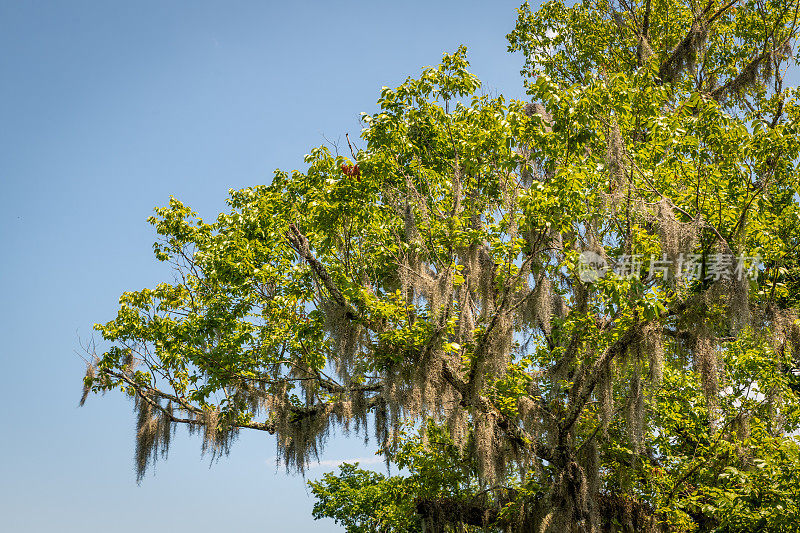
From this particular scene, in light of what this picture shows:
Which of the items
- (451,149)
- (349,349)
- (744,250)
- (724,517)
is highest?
(451,149)

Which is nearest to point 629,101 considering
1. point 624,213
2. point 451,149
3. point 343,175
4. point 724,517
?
point 624,213

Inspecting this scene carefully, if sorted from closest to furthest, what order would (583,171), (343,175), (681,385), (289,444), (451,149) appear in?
(583,171) < (343,175) < (451,149) < (289,444) < (681,385)

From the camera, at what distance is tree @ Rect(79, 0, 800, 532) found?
29.4 ft

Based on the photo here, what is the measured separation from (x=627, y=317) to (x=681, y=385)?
4.30 meters

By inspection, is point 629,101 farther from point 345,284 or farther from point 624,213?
point 345,284

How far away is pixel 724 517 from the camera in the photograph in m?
9.34

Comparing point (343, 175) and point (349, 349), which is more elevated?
point (343, 175)

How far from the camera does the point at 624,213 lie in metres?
10.2

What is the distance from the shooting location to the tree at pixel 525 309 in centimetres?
896

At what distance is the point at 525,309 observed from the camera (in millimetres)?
9117

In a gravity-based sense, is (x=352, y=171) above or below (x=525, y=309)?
above

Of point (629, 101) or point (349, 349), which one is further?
point (629, 101)

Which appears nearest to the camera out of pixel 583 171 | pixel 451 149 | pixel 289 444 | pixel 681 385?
pixel 583 171

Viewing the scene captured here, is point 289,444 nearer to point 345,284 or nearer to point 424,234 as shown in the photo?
point 345,284
